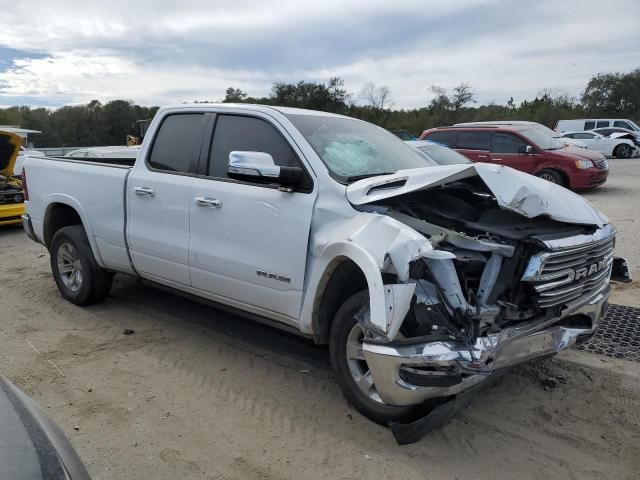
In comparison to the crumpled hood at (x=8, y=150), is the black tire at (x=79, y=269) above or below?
below

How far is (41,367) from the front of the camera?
409 cm

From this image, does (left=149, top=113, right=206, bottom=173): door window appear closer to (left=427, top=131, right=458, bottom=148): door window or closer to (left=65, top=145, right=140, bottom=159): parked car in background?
(left=65, top=145, right=140, bottom=159): parked car in background

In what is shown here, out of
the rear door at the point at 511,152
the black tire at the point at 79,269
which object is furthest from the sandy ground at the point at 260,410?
the rear door at the point at 511,152

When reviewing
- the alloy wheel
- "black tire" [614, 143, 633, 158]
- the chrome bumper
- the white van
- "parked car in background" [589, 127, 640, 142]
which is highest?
the white van

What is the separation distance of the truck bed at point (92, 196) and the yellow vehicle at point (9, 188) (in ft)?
14.5

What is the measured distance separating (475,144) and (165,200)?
1137 cm

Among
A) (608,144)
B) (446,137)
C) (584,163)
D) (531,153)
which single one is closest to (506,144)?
(531,153)

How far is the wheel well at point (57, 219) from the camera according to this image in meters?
5.59

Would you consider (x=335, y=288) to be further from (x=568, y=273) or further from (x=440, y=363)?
(x=568, y=273)

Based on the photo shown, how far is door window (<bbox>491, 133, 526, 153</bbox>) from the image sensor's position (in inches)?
537

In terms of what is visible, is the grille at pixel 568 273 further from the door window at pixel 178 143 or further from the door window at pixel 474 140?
the door window at pixel 474 140

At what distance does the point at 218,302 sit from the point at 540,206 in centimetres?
246

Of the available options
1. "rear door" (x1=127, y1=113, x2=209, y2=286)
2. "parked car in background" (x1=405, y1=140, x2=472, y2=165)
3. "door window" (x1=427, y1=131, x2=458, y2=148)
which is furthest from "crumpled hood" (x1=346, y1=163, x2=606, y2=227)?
"door window" (x1=427, y1=131, x2=458, y2=148)

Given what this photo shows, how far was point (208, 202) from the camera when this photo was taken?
4.02 metres
